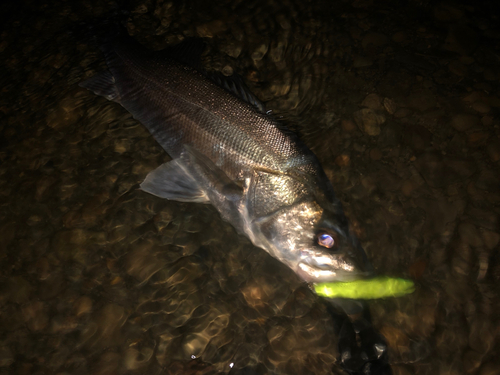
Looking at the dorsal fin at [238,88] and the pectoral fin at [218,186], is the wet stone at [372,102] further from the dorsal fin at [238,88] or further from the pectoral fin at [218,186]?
the pectoral fin at [218,186]

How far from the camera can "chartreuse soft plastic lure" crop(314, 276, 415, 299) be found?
2.31 m

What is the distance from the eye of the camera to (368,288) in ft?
7.79

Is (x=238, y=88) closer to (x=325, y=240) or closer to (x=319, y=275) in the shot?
(x=325, y=240)

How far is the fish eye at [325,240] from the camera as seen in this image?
2.30 m

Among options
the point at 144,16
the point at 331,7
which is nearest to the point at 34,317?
the point at 144,16

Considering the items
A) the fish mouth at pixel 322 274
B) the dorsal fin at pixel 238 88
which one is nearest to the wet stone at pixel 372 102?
the dorsal fin at pixel 238 88

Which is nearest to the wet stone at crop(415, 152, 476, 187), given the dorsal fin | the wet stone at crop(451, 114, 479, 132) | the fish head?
the wet stone at crop(451, 114, 479, 132)

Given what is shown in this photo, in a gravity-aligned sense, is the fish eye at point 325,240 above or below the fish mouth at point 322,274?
above

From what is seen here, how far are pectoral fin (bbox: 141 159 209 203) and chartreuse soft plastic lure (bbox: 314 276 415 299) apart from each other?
1.22m

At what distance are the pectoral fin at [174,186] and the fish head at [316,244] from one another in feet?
2.33

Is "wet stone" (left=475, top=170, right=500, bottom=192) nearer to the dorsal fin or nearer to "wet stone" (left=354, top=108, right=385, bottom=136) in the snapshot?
"wet stone" (left=354, top=108, right=385, bottom=136)

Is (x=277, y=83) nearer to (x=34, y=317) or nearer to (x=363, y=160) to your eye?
(x=363, y=160)

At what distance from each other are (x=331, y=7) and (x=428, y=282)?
3565 millimetres

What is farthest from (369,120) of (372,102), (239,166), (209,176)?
(209,176)
